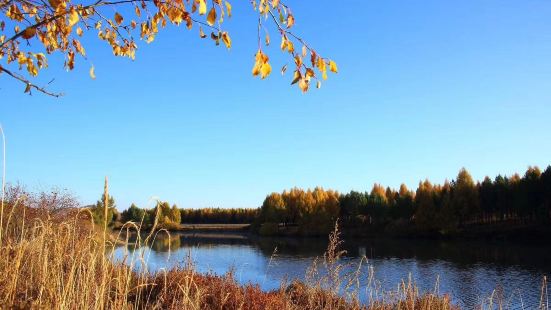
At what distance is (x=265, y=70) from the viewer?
2.58 meters

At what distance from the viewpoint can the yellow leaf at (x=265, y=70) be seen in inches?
101

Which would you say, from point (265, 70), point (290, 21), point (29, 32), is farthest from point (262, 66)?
point (29, 32)

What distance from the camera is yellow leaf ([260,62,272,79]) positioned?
2.57 metres

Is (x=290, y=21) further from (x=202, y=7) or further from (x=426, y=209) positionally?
(x=426, y=209)

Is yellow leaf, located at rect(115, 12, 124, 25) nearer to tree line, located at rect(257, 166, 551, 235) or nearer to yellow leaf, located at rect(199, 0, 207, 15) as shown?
yellow leaf, located at rect(199, 0, 207, 15)

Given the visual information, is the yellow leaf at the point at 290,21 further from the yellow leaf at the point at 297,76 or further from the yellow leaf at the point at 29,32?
the yellow leaf at the point at 29,32

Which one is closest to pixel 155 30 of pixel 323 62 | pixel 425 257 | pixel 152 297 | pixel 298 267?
pixel 323 62

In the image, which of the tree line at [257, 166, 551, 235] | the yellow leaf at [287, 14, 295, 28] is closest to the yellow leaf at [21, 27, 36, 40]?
the yellow leaf at [287, 14, 295, 28]

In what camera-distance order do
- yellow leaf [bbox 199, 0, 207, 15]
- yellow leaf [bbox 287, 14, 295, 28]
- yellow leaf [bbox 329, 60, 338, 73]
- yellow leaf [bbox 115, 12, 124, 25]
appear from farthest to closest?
yellow leaf [bbox 115, 12, 124, 25]
yellow leaf [bbox 287, 14, 295, 28]
yellow leaf [bbox 329, 60, 338, 73]
yellow leaf [bbox 199, 0, 207, 15]

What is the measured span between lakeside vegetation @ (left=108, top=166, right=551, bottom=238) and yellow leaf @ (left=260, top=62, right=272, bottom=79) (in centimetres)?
4764

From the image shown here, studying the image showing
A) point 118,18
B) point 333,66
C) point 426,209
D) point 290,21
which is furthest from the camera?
point 426,209

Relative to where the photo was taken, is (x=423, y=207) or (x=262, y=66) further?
(x=423, y=207)

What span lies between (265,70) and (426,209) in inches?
2873

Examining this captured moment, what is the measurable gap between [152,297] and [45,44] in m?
4.58
